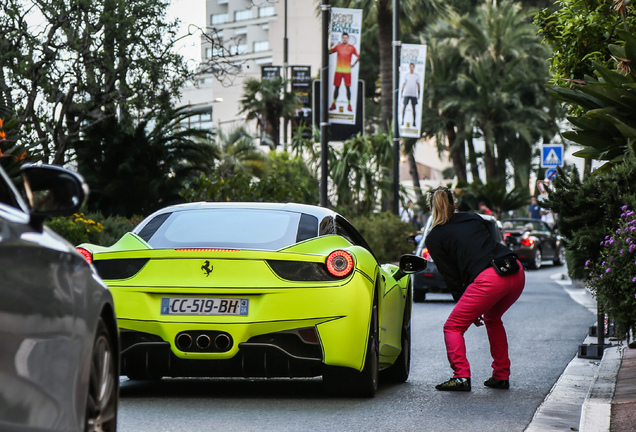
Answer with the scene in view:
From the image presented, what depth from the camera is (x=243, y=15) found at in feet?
319

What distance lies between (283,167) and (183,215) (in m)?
21.9

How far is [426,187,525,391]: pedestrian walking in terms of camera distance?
8586 millimetres

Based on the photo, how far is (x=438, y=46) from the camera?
175 ft

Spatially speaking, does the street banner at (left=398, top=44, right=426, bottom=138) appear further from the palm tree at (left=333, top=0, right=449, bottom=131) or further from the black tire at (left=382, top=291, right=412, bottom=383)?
the black tire at (left=382, top=291, right=412, bottom=383)

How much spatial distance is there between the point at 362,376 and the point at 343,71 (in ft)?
64.2

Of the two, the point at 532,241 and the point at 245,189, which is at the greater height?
the point at 245,189

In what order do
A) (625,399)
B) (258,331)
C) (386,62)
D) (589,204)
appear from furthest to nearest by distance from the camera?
1. (386,62)
2. (589,204)
3. (625,399)
4. (258,331)

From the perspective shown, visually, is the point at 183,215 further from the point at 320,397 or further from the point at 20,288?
the point at 20,288

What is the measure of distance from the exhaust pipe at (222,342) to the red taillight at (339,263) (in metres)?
0.77

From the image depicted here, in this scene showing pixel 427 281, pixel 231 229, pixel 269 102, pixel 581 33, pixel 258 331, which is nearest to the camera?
pixel 258 331

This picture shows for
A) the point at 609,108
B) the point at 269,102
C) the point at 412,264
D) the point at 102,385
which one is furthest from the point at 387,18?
the point at 102,385

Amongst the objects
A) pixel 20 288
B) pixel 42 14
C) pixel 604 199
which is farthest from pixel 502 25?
pixel 20 288

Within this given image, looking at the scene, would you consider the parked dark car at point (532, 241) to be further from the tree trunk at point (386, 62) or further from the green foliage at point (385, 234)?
the tree trunk at point (386, 62)

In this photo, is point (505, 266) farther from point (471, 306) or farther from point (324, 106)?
point (324, 106)
